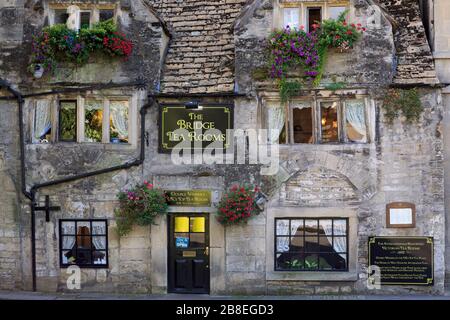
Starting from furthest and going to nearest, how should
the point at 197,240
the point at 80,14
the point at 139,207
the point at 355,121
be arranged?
the point at 80,14
the point at 197,240
the point at 355,121
the point at 139,207

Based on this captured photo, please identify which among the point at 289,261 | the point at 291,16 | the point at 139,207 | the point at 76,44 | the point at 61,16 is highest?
the point at 61,16

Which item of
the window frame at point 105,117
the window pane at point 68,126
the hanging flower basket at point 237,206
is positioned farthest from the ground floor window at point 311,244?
the window pane at point 68,126

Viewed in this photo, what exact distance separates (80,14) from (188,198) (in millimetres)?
5191

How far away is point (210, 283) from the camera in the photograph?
487 inches

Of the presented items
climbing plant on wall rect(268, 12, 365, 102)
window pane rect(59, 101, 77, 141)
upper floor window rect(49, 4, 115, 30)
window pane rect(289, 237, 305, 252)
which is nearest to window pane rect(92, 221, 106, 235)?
window pane rect(59, 101, 77, 141)

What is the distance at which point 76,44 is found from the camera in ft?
39.7

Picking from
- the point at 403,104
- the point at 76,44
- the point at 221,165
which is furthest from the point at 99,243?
the point at 403,104

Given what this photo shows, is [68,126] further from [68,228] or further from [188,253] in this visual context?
[188,253]

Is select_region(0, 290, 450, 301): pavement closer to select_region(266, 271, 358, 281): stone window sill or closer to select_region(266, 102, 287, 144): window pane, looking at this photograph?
select_region(266, 271, 358, 281): stone window sill

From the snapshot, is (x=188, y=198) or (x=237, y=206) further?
(x=188, y=198)

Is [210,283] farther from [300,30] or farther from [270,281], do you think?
[300,30]

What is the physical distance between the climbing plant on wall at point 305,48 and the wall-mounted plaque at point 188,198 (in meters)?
2.96

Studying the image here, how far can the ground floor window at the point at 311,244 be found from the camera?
1225 centimetres

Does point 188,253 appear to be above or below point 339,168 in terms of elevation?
below
